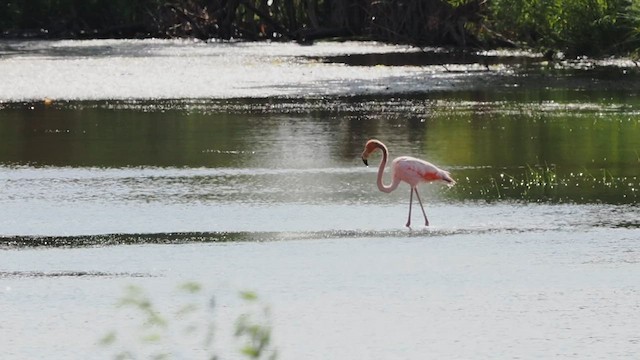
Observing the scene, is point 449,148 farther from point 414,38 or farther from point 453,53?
point 414,38

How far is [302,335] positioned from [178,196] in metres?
6.01

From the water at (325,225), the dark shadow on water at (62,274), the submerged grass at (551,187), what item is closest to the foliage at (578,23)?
the water at (325,225)

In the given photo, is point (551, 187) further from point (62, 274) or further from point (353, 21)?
point (353, 21)

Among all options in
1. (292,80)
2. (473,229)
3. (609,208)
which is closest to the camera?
(473,229)

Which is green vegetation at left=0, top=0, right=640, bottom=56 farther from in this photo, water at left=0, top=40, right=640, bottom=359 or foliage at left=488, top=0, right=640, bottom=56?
water at left=0, top=40, right=640, bottom=359

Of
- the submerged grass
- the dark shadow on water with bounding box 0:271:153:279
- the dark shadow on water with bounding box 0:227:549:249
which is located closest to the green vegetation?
the submerged grass

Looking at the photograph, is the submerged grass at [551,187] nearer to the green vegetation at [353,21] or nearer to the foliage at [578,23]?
the green vegetation at [353,21]

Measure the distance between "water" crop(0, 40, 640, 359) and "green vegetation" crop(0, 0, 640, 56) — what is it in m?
8.78

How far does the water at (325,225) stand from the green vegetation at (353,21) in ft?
28.8

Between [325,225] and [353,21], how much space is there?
46.0 m

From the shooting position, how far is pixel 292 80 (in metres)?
32.8

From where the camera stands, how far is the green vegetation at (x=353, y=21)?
118ft

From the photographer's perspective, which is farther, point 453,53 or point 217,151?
point 453,53

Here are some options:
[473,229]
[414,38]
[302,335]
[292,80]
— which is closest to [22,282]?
[302,335]
